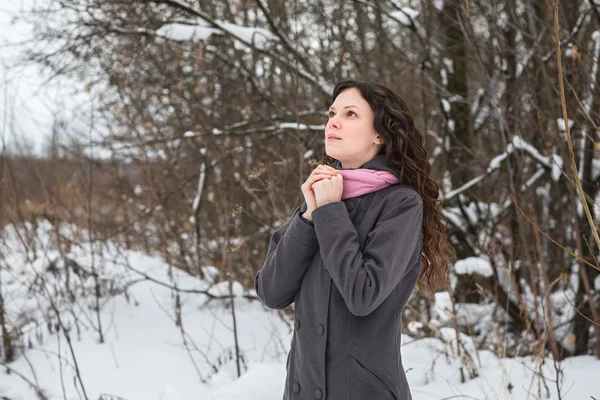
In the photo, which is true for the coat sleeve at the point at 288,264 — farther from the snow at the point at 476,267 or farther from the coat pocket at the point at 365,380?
the snow at the point at 476,267

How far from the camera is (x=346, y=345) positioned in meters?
1.43

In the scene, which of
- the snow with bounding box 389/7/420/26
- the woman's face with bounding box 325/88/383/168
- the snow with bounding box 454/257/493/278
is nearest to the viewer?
the woman's face with bounding box 325/88/383/168

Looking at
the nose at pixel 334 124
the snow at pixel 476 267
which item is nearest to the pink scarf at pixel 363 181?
the nose at pixel 334 124

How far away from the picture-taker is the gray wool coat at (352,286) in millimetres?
1356

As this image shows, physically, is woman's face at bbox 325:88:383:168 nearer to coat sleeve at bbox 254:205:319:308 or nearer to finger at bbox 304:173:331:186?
finger at bbox 304:173:331:186

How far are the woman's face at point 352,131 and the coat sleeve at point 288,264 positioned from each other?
0.72 feet

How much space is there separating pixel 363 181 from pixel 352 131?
6.6 inches

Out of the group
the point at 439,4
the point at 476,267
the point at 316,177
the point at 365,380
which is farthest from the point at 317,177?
the point at 439,4

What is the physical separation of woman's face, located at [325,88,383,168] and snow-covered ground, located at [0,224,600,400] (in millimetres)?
1349

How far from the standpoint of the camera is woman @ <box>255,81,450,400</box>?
1.38m

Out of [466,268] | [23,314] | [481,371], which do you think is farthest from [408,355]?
[23,314]

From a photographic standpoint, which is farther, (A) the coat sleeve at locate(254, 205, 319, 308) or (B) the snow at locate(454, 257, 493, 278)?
(B) the snow at locate(454, 257, 493, 278)

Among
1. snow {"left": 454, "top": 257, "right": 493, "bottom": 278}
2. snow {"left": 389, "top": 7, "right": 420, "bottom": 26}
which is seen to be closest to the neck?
snow {"left": 454, "top": 257, "right": 493, "bottom": 278}

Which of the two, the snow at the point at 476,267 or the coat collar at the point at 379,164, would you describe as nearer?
the coat collar at the point at 379,164
